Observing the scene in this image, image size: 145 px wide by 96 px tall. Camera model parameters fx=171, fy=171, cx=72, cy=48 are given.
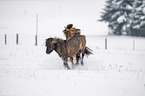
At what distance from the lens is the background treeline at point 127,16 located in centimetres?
3478

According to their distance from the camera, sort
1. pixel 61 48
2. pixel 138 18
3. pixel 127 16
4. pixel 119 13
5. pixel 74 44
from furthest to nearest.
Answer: pixel 127 16
pixel 119 13
pixel 138 18
pixel 74 44
pixel 61 48

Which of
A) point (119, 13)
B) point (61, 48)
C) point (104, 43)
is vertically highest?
point (119, 13)

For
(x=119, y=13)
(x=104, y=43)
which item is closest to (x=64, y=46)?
(x=104, y=43)

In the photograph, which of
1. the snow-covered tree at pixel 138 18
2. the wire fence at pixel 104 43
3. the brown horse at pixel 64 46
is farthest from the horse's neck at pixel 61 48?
the snow-covered tree at pixel 138 18

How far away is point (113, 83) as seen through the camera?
5578 mm

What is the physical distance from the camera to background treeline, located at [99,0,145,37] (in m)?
34.8

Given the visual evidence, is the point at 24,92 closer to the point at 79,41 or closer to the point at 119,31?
the point at 79,41

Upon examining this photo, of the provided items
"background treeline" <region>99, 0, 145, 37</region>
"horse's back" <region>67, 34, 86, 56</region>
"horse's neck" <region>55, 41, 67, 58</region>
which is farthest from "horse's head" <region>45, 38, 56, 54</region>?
"background treeline" <region>99, 0, 145, 37</region>

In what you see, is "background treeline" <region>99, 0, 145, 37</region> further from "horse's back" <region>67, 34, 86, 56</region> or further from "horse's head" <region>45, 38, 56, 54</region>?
"horse's head" <region>45, 38, 56, 54</region>

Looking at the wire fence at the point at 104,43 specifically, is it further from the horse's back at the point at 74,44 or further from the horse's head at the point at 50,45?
the horse's head at the point at 50,45

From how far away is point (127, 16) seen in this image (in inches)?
1453

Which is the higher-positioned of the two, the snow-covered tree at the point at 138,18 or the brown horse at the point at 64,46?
the snow-covered tree at the point at 138,18

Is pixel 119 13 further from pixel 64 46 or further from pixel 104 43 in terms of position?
pixel 64 46

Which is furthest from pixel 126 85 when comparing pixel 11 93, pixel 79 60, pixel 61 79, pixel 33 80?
pixel 79 60
